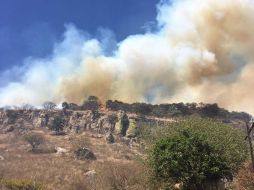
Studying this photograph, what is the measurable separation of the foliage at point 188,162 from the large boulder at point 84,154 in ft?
204

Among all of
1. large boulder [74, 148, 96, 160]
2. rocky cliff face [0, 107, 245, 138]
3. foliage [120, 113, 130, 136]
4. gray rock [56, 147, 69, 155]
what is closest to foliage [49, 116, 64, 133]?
rocky cliff face [0, 107, 245, 138]

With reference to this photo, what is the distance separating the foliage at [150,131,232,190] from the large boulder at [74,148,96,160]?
2442 inches

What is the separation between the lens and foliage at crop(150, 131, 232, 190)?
41.7m

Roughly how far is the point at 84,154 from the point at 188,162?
65974mm

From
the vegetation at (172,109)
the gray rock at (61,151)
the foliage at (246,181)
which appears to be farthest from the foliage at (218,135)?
the vegetation at (172,109)

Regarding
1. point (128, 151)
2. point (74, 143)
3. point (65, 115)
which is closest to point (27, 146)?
point (74, 143)

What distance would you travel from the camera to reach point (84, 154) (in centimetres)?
10538

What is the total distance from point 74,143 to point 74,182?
43.6 meters

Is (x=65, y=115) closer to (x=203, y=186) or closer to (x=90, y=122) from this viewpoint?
(x=90, y=122)

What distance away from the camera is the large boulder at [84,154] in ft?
343

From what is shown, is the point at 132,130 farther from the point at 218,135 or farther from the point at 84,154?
the point at 218,135

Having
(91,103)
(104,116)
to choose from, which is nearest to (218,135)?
(104,116)

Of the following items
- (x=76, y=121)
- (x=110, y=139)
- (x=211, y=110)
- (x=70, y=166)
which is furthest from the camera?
(x=211, y=110)

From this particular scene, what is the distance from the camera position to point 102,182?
58781 millimetres
